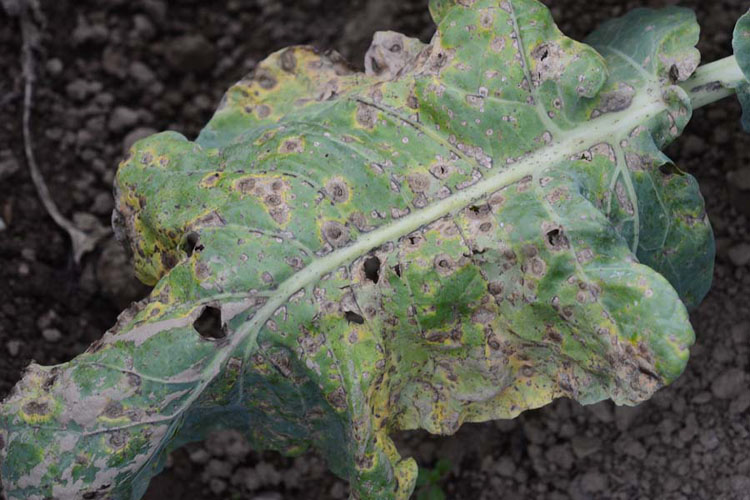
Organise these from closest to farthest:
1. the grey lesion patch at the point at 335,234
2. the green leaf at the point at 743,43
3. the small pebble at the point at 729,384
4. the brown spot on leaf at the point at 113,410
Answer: the brown spot on leaf at the point at 113,410, the grey lesion patch at the point at 335,234, the green leaf at the point at 743,43, the small pebble at the point at 729,384

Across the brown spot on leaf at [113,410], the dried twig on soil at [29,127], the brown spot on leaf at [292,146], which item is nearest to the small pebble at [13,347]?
the dried twig on soil at [29,127]

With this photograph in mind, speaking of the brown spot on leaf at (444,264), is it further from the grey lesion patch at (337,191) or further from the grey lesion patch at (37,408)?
the grey lesion patch at (37,408)

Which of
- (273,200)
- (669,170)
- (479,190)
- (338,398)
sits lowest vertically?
(338,398)

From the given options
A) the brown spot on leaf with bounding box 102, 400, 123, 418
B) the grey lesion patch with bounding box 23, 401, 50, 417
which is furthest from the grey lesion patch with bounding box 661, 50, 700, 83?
the grey lesion patch with bounding box 23, 401, 50, 417

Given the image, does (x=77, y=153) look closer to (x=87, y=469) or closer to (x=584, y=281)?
(x=87, y=469)

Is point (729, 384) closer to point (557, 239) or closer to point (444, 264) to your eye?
point (557, 239)

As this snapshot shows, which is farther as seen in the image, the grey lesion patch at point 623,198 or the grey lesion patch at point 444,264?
the grey lesion patch at point 623,198

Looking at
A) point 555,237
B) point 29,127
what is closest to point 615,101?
point 555,237
